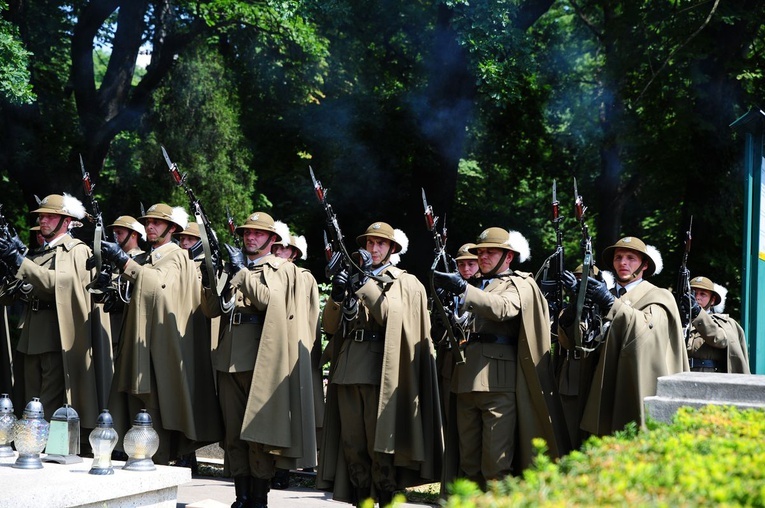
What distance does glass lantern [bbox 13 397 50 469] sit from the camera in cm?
652

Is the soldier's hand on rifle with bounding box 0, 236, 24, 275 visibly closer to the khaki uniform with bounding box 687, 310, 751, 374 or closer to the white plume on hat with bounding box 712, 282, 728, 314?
the khaki uniform with bounding box 687, 310, 751, 374

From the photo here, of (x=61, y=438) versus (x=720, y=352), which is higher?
(x=720, y=352)

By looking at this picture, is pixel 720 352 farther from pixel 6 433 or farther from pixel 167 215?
pixel 6 433

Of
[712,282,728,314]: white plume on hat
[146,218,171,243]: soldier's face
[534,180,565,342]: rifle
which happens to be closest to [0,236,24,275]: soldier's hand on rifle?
[146,218,171,243]: soldier's face

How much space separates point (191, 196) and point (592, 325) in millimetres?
3154

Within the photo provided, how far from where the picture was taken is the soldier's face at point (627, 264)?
8.05 meters

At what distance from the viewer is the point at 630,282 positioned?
8.05 metres

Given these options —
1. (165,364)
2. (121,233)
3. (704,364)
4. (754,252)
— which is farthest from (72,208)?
(704,364)

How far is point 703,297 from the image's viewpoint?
35.7 feet

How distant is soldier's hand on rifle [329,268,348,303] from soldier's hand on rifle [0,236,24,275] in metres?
2.71

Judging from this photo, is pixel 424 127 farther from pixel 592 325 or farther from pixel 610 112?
pixel 592 325

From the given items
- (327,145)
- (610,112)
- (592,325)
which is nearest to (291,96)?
(327,145)

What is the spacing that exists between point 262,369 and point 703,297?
4966 mm

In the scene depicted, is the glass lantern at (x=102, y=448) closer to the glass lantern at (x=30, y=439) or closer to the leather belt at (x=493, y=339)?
the glass lantern at (x=30, y=439)
